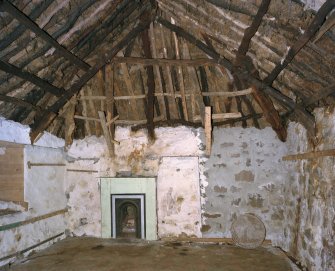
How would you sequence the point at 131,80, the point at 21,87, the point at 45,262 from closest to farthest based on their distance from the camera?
the point at 21,87
the point at 45,262
the point at 131,80

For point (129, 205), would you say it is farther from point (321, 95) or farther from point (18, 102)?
point (321, 95)

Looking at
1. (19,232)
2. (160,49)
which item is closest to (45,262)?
(19,232)

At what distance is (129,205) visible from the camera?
235 inches

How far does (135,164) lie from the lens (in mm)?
5941

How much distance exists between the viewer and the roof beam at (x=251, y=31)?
293 cm

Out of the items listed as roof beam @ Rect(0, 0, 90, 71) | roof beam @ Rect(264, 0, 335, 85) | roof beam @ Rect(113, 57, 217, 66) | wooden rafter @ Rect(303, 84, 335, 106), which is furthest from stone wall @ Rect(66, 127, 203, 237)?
roof beam @ Rect(264, 0, 335, 85)

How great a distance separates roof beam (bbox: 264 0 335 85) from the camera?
2.47 m

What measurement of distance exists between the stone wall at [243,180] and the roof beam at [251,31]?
1.88m

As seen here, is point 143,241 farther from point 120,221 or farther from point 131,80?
point 131,80

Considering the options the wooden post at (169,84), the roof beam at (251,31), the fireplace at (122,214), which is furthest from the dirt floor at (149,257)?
the roof beam at (251,31)

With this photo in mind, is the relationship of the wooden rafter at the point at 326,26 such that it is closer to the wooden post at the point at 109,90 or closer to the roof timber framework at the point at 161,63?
the roof timber framework at the point at 161,63

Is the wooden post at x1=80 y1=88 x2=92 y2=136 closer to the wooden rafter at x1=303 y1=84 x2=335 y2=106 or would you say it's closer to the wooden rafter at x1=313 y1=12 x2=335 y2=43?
the wooden rafter at x1=303 y1=84 x2=335 y2=106

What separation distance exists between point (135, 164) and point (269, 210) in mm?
2679

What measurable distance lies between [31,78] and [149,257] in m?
3.22
